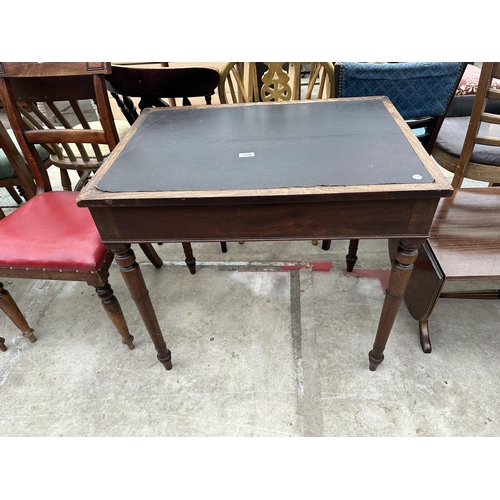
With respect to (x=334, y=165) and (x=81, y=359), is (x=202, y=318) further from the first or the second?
(x=334, y=165)

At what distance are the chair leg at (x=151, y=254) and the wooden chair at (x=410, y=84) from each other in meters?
1.27

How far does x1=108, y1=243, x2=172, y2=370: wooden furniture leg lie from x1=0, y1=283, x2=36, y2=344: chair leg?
2.31 ft

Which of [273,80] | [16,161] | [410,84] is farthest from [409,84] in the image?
[16,161]

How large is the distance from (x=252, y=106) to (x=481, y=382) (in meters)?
1.50

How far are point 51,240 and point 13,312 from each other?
0.50 metres

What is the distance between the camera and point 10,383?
4.87 ft

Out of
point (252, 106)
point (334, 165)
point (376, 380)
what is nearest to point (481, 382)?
point (376, 380)

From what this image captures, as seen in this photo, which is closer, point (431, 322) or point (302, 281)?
point (431, 322)

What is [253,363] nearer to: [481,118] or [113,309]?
[113,309]

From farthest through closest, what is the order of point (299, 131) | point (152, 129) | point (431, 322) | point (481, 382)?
point (431, 322), point (481, 382), point (152, 129), point (299, 131)

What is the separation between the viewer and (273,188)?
885 mm

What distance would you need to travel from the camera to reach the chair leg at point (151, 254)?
185 centimetres

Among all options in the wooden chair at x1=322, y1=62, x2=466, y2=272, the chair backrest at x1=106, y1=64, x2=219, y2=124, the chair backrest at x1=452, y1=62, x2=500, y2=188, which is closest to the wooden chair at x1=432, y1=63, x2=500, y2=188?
the chair backrest at x1=452, y1=62, x2=500, y2=188

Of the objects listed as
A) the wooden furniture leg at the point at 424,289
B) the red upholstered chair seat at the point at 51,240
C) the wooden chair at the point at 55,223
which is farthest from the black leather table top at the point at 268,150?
the wooden furniture leg at the point at 424,289
